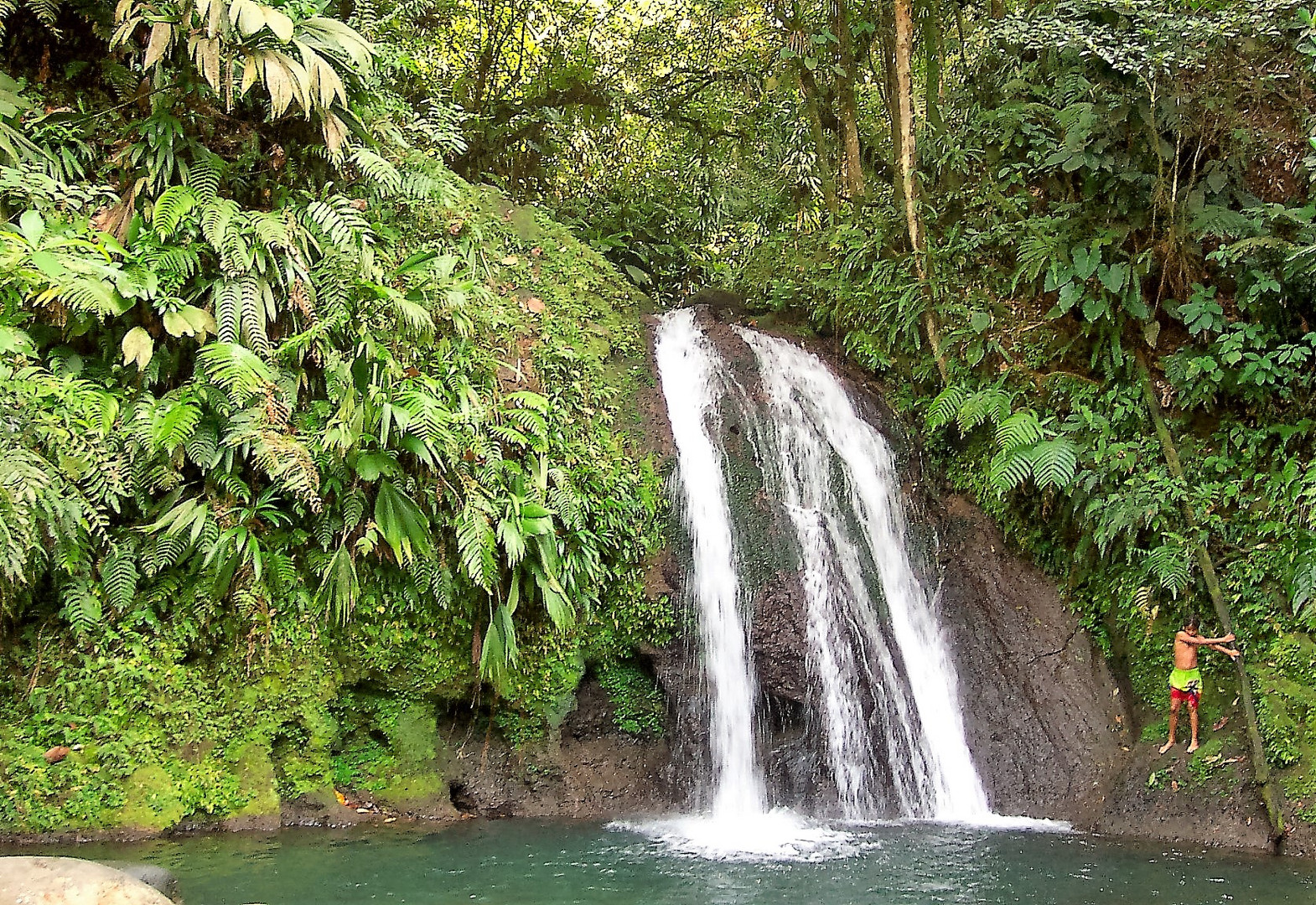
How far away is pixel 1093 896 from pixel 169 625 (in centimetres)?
567

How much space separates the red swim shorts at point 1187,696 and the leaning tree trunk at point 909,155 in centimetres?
348

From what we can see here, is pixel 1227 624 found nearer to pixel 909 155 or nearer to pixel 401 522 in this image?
pixel 909 155

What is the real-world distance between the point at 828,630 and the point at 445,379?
3.60 meters

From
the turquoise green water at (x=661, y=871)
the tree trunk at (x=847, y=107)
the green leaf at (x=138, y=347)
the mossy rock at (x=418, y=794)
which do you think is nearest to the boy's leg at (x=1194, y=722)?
the turquoise green water at (x=661, y=871)

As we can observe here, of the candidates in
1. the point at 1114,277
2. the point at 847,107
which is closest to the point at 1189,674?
the point at 1114,277

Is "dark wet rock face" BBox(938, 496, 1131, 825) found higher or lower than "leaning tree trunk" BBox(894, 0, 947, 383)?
lower

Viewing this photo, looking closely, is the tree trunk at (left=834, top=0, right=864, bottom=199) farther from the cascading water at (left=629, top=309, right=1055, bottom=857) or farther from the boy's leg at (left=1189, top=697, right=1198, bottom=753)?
the boy's leg at (left=1189, top=697, right=1198, bottom=753)

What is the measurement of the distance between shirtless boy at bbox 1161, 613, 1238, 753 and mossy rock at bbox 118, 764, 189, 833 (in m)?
6.90

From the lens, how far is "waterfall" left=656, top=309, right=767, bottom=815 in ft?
23.7

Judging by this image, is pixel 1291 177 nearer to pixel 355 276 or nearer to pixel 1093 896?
pixel 1093 896

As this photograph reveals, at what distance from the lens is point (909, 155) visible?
952cm

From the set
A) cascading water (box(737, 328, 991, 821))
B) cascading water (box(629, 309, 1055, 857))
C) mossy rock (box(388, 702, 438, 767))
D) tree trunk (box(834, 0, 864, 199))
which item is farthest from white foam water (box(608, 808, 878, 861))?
tree trunk (box(834, 0, 864, 199))

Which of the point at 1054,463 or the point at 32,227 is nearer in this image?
the point at 32,227

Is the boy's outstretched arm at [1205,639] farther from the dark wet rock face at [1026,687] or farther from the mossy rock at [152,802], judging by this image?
the mossy rock at [152,802]
